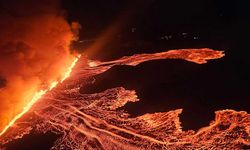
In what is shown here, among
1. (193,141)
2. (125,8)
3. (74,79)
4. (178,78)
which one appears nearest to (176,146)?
(193,141)

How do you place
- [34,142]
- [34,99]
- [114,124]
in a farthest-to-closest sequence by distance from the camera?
[34,99], [34,142], [114,124]

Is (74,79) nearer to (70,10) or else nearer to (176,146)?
(176,146)

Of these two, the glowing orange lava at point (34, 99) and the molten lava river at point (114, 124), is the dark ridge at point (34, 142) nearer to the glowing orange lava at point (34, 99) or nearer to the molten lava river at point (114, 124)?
the molten lava river at point (114, 124)

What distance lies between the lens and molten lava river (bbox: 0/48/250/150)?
29.3ft

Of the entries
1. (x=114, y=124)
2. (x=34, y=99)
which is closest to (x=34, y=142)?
(x=114, y=124)

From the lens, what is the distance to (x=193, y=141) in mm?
8820

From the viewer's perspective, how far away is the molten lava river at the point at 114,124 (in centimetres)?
894

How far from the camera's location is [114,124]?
10.7 metres

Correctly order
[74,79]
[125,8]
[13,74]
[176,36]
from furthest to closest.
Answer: [125,8]
[176,36]
[74,79]
[13,74]

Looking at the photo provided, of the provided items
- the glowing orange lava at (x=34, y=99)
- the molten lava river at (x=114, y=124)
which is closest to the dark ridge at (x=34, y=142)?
the molten lava river at (x=114, y=124)

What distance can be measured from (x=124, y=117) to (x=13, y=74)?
610cm

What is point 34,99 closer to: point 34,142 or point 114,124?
point 34,142

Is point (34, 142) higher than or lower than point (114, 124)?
lower

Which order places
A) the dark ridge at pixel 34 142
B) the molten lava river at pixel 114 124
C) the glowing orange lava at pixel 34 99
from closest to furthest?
the molten lava river at pixel 114 124 → the dark ridge at pixel 34 142 → the glowing orange lava at pixel 34 99
